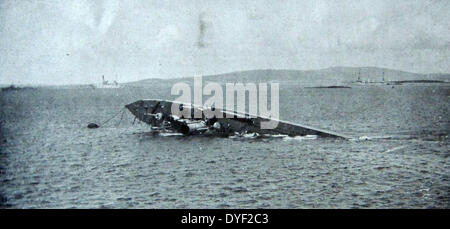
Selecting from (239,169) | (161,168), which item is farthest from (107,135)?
(239,169)

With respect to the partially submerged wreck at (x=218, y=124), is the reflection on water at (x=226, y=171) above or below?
below

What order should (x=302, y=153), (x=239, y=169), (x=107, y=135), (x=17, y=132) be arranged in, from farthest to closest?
(x=17, y=132), (x=107, y=135), (x=302, y=153), (x=239, y=169)

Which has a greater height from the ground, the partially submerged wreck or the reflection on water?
the partially submerged wreck

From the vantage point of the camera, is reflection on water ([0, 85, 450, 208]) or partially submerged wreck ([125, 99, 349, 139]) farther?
partially submerged wreck ([125, 99, 349, 139])

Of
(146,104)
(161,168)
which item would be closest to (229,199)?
(161,168)

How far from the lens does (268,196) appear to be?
21.0 meters

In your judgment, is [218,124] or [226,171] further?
[218,124]

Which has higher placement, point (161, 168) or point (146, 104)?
point (146, 104)

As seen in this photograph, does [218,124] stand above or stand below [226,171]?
above

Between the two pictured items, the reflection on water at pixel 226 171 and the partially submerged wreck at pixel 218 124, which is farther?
the partially submerged wreck at pixel 218 124

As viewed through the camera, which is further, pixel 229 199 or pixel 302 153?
pixel 302 153
